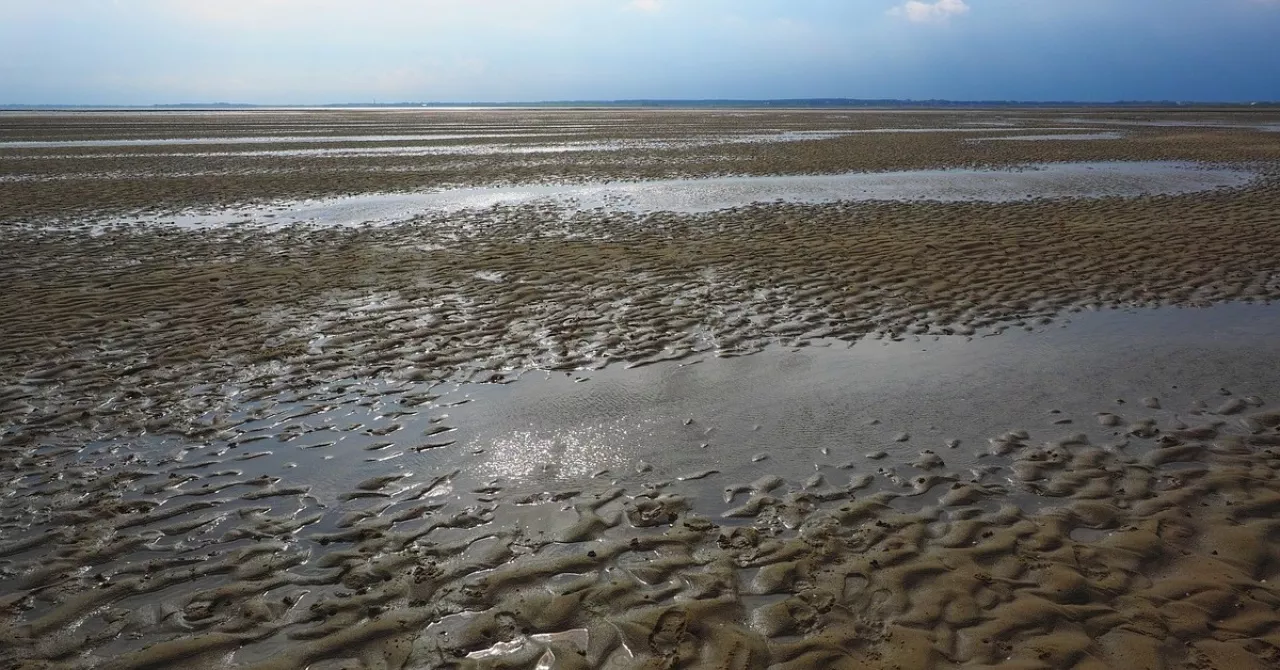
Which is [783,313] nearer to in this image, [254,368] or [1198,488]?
[1198,488]

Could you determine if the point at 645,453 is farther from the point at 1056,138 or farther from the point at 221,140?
the point at 221,140

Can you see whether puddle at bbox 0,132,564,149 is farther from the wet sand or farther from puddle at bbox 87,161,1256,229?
the wet sand

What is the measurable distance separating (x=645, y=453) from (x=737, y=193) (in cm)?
1732

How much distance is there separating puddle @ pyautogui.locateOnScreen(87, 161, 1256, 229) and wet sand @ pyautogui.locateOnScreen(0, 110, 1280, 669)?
457 cm

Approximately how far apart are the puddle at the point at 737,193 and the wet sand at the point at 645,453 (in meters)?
4.57

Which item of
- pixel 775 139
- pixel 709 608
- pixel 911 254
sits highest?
pixel 775 139

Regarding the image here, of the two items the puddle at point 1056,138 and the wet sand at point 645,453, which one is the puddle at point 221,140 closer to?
the puddle at point 1056,138

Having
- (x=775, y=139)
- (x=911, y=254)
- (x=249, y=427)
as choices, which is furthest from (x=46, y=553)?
(x=775, y=139)

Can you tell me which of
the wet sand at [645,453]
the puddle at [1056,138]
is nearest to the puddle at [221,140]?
the puddle at [1056,138]

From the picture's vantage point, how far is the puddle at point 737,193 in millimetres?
19266

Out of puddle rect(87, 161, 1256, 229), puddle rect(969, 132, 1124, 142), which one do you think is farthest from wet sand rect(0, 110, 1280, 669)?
puddle rect(969, 132, 1124, 142)

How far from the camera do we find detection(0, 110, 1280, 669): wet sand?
167 inches

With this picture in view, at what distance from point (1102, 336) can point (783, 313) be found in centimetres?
401

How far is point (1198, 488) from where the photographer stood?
5598 millimetres
